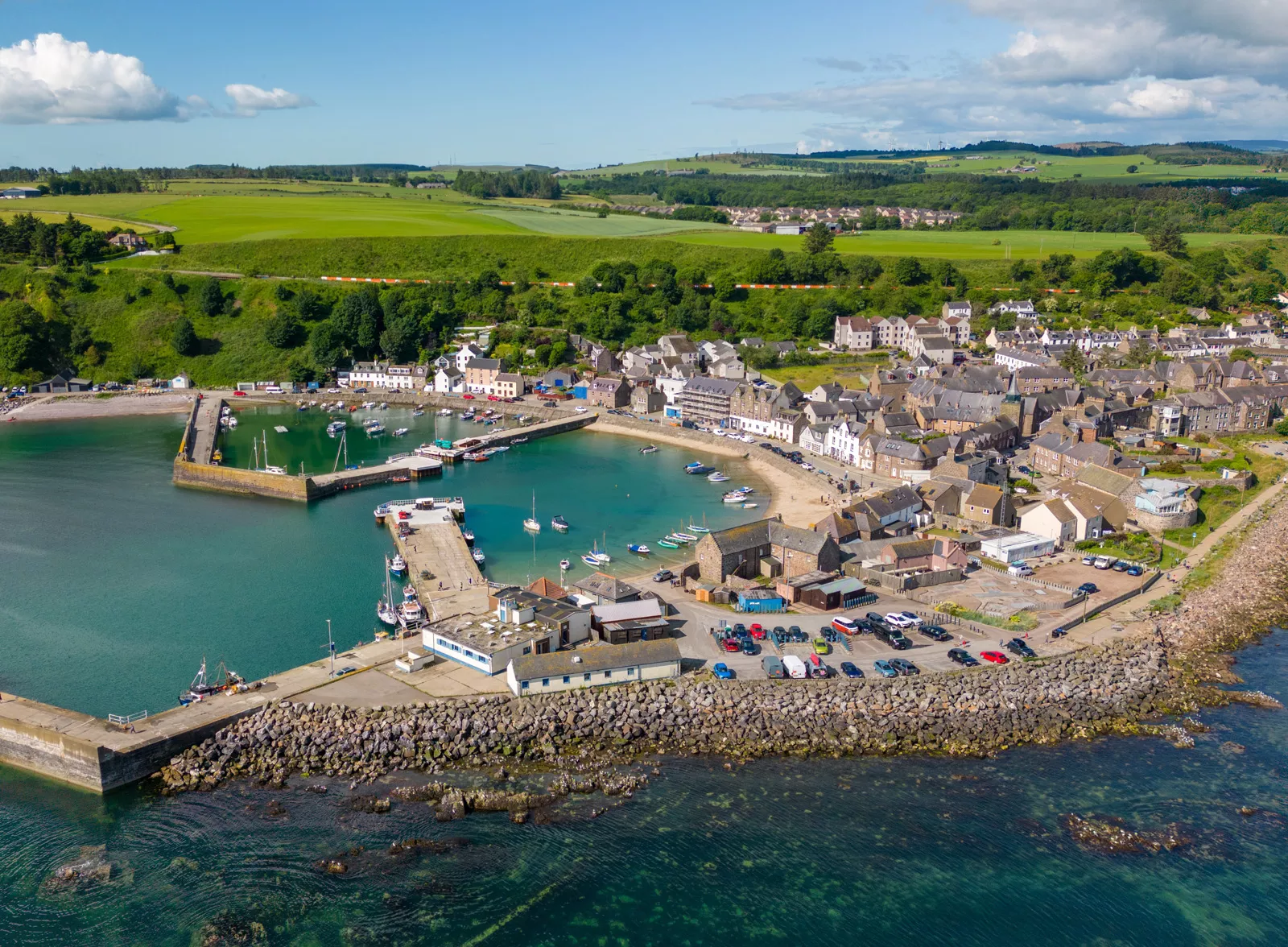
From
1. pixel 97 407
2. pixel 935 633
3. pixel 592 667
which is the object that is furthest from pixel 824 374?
pixel 97 407

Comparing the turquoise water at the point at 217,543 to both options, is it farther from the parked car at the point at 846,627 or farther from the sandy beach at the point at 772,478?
the parked car at the point at 846,627

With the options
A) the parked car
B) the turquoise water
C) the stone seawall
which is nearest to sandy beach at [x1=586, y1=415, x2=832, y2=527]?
the turquoise water

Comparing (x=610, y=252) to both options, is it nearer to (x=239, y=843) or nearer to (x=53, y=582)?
(x=53, y=582)

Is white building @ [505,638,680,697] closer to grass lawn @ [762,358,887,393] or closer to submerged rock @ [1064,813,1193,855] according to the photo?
submerged rock @ [1064,813,1193,855]

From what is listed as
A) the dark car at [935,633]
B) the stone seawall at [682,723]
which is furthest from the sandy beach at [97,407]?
the dark car at [935,633]

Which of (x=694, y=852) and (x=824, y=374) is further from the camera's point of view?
(x=824, y=374)

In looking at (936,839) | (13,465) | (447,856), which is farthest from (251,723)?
(13,465)

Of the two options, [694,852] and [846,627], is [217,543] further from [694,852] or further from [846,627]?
[694,852]
